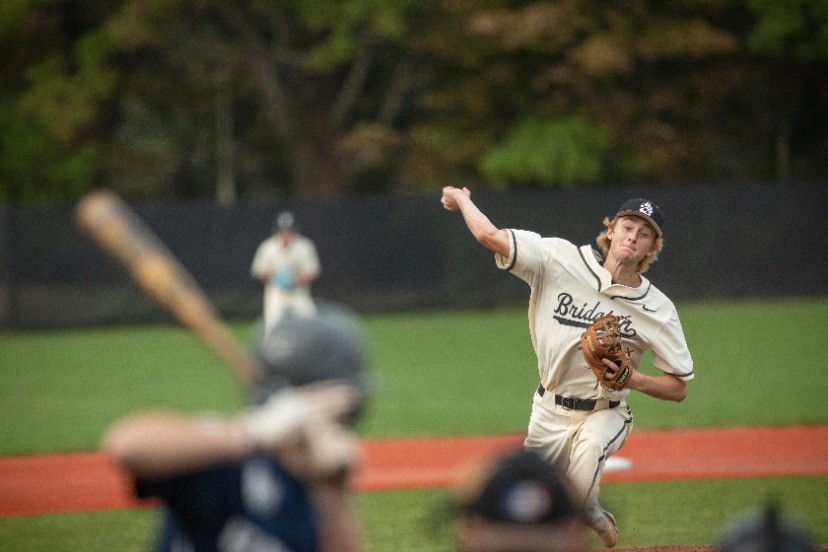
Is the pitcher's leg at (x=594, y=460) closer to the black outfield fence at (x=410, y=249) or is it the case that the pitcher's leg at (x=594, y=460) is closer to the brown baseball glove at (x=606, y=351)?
the brown baseball glove at (x=606, y=351)

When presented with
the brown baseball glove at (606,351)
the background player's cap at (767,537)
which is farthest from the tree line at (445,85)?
the background player's cap at (767,537)

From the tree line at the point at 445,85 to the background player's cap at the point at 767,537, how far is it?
27.7 meters

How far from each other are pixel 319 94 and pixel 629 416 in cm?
3085

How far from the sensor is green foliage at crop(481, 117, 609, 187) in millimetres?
30891

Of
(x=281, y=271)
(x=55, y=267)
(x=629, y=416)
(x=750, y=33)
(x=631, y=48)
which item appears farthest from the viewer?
(x=750, y=33)

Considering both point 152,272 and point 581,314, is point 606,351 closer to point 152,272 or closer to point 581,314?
point 581,314

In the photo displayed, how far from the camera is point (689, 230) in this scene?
25.7m

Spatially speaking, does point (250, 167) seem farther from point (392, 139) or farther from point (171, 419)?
point (171, 419)

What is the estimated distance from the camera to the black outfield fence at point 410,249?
25422mm

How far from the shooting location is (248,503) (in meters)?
3.16

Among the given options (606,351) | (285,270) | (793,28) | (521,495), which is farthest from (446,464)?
(793,28)

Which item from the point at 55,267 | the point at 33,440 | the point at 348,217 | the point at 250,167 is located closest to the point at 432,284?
the point at 348,217

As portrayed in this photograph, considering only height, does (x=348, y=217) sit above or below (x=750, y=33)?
below

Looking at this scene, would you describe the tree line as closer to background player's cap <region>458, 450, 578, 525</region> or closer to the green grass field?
the green grass field
